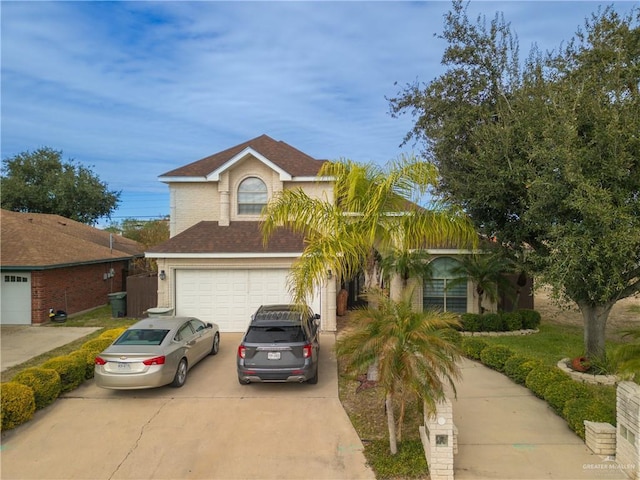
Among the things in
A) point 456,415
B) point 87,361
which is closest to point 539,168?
point 456,415

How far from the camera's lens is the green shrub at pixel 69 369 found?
8.59m

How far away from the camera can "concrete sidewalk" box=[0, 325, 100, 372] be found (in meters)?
11.2

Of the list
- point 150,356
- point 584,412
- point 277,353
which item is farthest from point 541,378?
point 150,356

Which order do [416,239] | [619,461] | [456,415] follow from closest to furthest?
1. [619,461]
2. [456,415]
3. [416,239]

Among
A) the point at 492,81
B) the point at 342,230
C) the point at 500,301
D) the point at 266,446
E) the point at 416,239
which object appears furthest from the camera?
the point at 500,301

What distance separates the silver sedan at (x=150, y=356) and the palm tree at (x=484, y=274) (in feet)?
31.5

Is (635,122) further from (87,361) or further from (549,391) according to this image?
(87,361)

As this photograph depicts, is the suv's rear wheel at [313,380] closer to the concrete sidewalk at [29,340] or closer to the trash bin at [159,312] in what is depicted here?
the trash bin at [159,312]

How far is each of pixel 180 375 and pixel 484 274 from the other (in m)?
10.5

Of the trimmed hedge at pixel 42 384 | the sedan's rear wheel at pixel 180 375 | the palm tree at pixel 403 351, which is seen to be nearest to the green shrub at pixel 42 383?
the trimmed hedge at pixel 42 384

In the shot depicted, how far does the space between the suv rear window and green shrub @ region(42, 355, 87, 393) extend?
3924 millimetres

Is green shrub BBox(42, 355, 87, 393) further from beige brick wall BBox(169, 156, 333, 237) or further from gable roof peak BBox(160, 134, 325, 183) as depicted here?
gable roof peak BBox(160, 134, 325, 183)

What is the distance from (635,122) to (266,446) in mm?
9139

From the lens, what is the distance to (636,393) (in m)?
5.43
